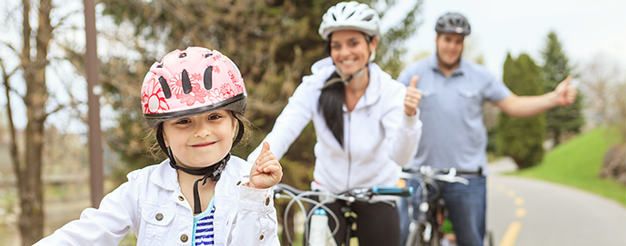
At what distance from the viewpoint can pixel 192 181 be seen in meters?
2.06

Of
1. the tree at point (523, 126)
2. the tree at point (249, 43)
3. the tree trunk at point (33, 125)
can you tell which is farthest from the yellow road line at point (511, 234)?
the tree at point (523, 126)

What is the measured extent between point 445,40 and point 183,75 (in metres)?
3.06

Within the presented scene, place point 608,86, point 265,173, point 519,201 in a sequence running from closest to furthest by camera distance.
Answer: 1. point 265,173
2. point 519,201
3. point 608,86

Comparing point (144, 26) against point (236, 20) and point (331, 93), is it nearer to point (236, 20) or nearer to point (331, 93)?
point (236, 20)

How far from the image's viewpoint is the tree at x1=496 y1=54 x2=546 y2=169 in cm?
2978

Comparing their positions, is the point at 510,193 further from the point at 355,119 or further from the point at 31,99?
the point at 355,119

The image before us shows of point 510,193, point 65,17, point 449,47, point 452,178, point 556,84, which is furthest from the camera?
point 556,84

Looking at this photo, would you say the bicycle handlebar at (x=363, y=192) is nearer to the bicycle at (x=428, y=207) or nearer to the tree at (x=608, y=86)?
the bicycle at (x=428, y=207)

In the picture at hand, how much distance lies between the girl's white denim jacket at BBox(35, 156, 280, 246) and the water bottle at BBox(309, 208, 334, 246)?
77 centimetres

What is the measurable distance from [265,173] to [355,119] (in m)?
1.31

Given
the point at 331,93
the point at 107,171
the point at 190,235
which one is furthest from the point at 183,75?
the point at 107,171

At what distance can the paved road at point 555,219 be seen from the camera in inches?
366

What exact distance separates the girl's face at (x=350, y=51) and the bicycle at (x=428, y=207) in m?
1.49

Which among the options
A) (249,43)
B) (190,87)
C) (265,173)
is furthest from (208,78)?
(249,43)
